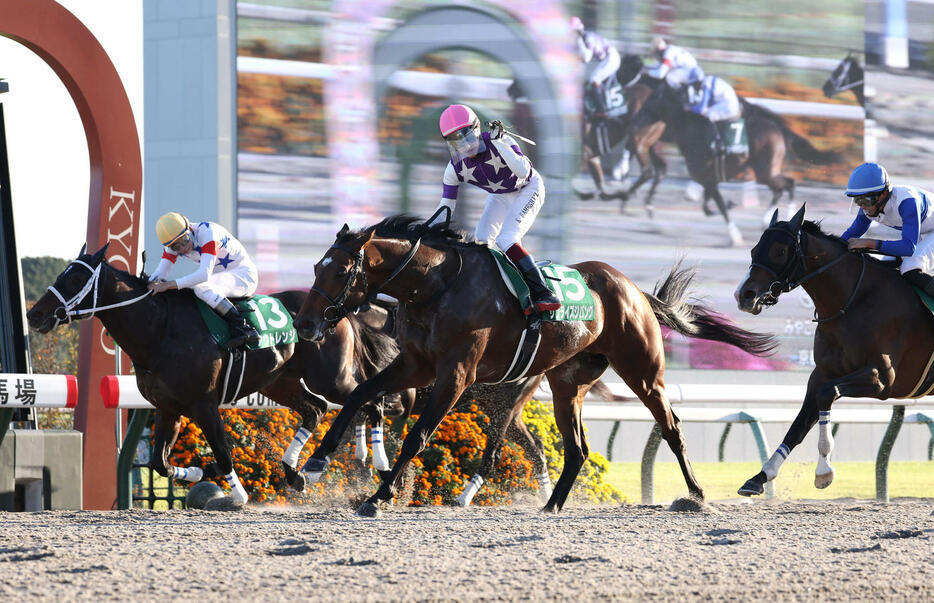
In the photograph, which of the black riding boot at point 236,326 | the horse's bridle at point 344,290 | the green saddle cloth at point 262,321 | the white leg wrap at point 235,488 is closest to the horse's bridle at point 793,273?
the horse's bridle at point 344,290

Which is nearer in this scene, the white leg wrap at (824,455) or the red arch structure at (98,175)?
the white leg wrap at (824,455)

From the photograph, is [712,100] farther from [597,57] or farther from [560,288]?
[560,288]

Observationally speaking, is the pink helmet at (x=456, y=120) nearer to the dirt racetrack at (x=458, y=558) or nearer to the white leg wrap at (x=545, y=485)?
the dirt racetrack at (x=458, y=558)

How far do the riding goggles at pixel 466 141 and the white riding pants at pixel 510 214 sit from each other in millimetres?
275

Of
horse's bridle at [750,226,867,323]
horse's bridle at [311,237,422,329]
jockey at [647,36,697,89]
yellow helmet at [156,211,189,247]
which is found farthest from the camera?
jockey at [647,36,697,89]

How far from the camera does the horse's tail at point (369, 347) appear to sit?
6766 mm

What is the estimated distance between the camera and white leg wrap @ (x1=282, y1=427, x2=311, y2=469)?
19.2 feet

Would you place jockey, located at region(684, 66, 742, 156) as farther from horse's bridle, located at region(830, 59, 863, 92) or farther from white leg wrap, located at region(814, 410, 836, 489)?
white leg wrap, located at region(814, 410, 836, 489)

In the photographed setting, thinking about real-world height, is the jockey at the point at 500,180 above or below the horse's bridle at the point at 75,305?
above

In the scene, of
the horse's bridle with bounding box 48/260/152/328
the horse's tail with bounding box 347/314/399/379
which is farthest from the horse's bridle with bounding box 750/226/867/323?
the horse's bridle with bounding box 48/260/152/328

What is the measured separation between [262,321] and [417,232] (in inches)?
48.8

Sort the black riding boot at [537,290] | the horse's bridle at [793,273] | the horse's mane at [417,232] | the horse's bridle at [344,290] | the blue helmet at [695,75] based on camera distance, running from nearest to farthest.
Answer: the horse's bridle at [344,290] < the horse's mane at [417,232] < the black riding boot at [537,290] < the horse's bridle at [793,273] < the blue helmet at [695,75]

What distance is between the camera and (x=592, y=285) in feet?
20.2

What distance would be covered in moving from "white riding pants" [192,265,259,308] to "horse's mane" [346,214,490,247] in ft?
3.74
